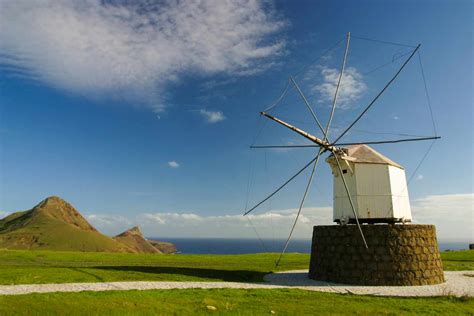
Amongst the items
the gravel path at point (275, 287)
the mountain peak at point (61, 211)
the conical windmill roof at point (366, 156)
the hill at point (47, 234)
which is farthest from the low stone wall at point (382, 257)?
the mountain peak at point (61, 211)

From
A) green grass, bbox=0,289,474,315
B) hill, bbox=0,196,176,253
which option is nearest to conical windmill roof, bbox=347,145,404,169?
green grass, bbox=0,289,474,315

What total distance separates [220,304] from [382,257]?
43.3 feet

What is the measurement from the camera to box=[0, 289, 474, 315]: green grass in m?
13.2

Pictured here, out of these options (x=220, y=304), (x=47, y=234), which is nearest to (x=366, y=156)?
(x=220, y=304)

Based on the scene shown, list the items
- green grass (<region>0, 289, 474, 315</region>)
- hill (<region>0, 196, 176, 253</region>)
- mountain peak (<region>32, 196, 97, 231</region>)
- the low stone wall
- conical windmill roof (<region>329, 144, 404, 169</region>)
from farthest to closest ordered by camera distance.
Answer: mountain peak (<region>32, 196, 97, 231</region>)
hill (<region>0, 196, 176, 253</region>)
conical windmill roof (<region>329, 144, 404, 169</region>)
the low stone wall
green grass (<region>0, 289, 474, 315</region>)

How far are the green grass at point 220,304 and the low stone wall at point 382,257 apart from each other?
567 cm

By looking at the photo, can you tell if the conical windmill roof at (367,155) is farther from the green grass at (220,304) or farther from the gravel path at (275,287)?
the green grass at (220,304)

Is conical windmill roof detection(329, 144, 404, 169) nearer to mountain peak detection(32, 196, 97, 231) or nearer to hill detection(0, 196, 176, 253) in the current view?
hill detection(0, 196, 176, 253)

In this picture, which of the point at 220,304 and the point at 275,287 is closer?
the point at 220,304

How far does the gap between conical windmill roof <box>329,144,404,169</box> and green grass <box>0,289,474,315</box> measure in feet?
34.5

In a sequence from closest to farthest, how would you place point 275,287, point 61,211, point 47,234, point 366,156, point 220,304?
point 220,304 < point 275,287 < point 366,156 < point 47,234 < point 61,211

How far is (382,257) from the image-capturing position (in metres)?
22.8

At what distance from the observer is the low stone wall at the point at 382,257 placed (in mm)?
22578

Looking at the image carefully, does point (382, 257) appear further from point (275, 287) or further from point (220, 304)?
point (220, 304)
